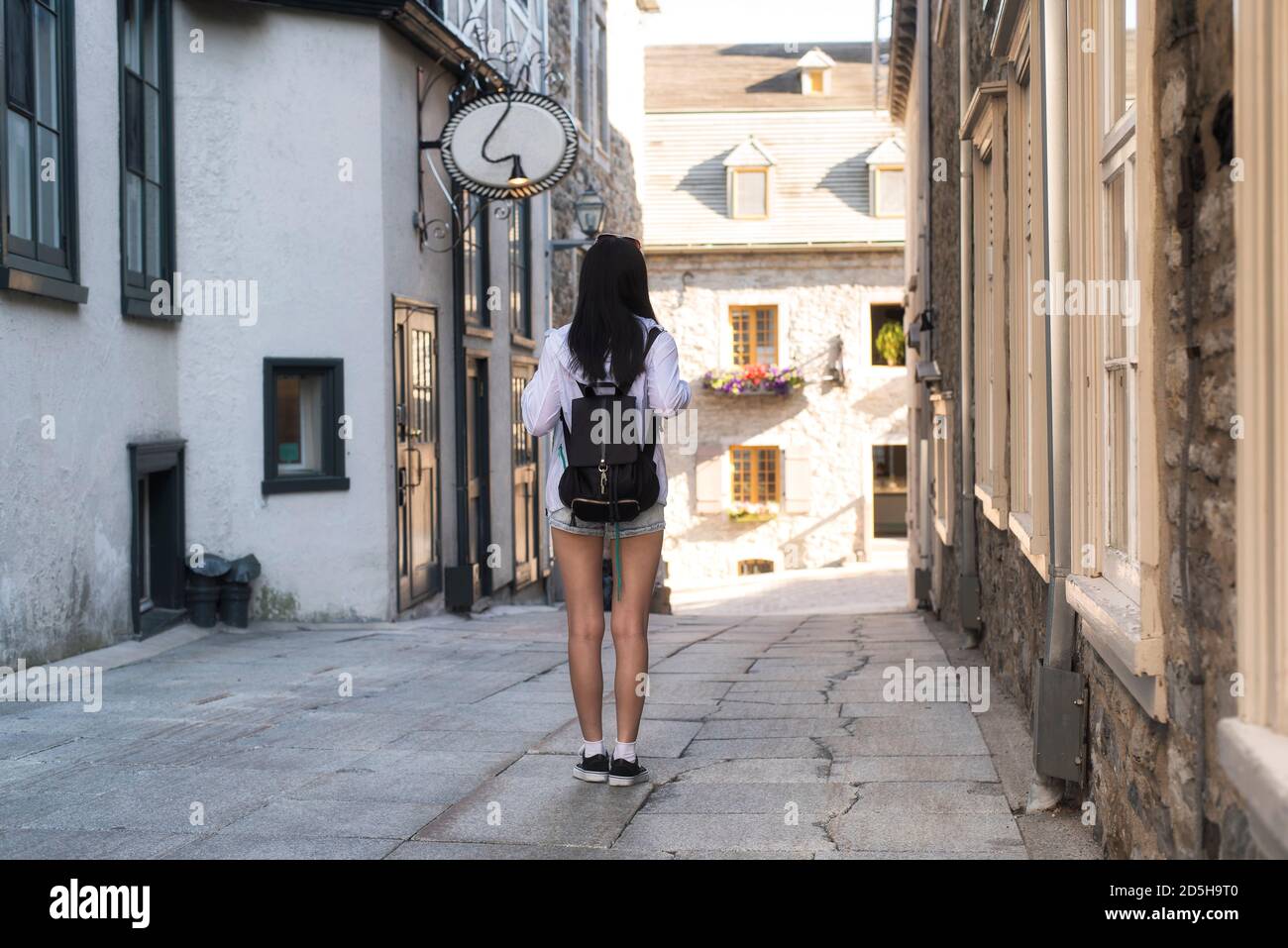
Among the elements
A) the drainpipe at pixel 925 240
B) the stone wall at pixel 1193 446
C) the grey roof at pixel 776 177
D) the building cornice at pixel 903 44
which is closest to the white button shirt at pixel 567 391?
the stone wall at pixel 1193 446

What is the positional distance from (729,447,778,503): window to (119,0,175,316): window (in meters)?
19.6

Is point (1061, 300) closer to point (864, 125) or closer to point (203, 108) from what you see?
point (203, 108)

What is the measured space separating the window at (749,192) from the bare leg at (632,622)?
24.8 meters

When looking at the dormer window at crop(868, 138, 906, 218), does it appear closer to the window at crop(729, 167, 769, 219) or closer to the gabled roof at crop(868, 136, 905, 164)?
the gabled roof at crop(868, 136, 905, 164)

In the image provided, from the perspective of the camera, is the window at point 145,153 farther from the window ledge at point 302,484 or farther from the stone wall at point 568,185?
the stone wall at point 568,185

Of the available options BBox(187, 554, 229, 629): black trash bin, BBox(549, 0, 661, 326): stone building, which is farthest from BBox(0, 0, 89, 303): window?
BBox(549, 0, 661, 326): stone building

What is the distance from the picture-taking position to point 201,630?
8.87 metres

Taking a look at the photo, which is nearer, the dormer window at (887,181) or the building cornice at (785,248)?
the building cornice at (785,248)

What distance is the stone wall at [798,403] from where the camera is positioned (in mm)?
27672

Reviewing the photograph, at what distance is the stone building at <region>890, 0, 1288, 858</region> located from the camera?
224 cm

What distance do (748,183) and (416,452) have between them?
1953 centimetres

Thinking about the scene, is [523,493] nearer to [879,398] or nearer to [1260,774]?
[1260,774]

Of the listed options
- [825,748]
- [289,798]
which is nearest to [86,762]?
[289,798]

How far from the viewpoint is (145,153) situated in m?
8.80
